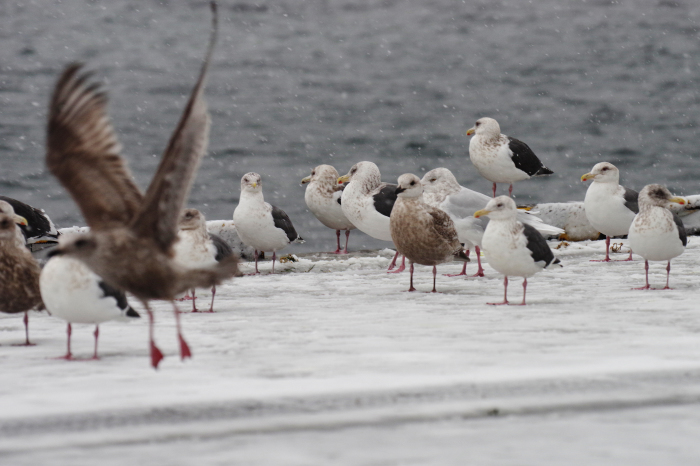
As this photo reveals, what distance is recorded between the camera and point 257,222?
11078 millimetres

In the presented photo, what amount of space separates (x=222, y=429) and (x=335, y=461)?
0.68 m

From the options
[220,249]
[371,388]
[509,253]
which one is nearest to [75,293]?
[371,388]

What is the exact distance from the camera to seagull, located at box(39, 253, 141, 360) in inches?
232

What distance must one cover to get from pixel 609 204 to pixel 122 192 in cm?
788

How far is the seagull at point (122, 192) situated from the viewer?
441cm

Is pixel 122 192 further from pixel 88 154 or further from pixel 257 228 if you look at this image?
pixel 257 228

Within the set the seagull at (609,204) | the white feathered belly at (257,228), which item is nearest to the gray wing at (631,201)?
the seagull at (609,204)

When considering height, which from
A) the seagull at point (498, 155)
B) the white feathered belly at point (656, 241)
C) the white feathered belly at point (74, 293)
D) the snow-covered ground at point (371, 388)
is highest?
the seagull at point (498, 155)

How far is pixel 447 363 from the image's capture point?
547 centimetres

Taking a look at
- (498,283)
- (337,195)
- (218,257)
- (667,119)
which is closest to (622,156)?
(667,119)

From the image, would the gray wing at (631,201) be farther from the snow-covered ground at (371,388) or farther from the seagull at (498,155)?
the snow-covered ground at (371,388)

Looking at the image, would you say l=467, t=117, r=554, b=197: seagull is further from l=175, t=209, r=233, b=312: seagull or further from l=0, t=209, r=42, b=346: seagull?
l=0, t=209, r=42, b=346: seagull

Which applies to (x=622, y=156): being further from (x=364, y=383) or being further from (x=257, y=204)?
(x=364, y=383)

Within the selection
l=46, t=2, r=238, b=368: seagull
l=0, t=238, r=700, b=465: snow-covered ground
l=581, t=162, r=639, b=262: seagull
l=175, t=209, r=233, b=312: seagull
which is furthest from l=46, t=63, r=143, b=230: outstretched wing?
l=581, t=162, r=639, b=262: seagull
